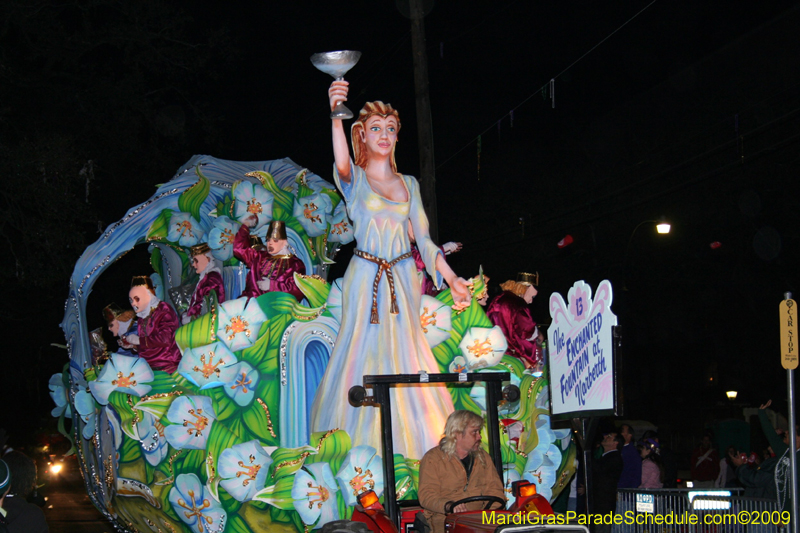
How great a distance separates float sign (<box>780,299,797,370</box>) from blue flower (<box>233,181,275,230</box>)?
5017 mm

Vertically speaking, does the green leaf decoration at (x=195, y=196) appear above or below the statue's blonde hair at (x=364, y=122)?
below

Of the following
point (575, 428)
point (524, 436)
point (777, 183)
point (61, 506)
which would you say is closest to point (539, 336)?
point (524, 436)

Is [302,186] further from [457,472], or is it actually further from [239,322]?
[457,472]

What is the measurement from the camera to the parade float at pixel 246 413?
263 inches

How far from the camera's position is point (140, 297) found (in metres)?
8.28

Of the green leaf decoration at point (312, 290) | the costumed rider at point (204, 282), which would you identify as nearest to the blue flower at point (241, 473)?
the green leaf decoration at point (312, 290)

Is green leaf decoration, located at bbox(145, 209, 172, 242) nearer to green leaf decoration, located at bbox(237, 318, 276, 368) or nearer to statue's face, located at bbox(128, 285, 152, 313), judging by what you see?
statue's face, located at bbox(128, 285, 152, 313)

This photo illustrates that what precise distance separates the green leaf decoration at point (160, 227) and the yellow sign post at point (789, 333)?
585 centimetres

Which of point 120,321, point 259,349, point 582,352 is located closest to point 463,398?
point 259,349

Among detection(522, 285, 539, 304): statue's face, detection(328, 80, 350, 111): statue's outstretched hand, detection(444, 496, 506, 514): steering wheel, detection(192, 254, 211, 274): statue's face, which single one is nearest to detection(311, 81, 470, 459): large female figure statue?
detection(328, 80, 350, 111): statue's outstretched hand

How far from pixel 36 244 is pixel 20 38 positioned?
331cm

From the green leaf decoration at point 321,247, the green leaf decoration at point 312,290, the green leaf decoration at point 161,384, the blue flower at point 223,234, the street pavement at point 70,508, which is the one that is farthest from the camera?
the street pavement at point 70,508

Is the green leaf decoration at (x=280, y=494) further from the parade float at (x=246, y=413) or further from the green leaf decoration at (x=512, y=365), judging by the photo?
the green leaf decoration at (x=512, y=365)

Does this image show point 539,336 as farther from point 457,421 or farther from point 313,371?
point 457,421
